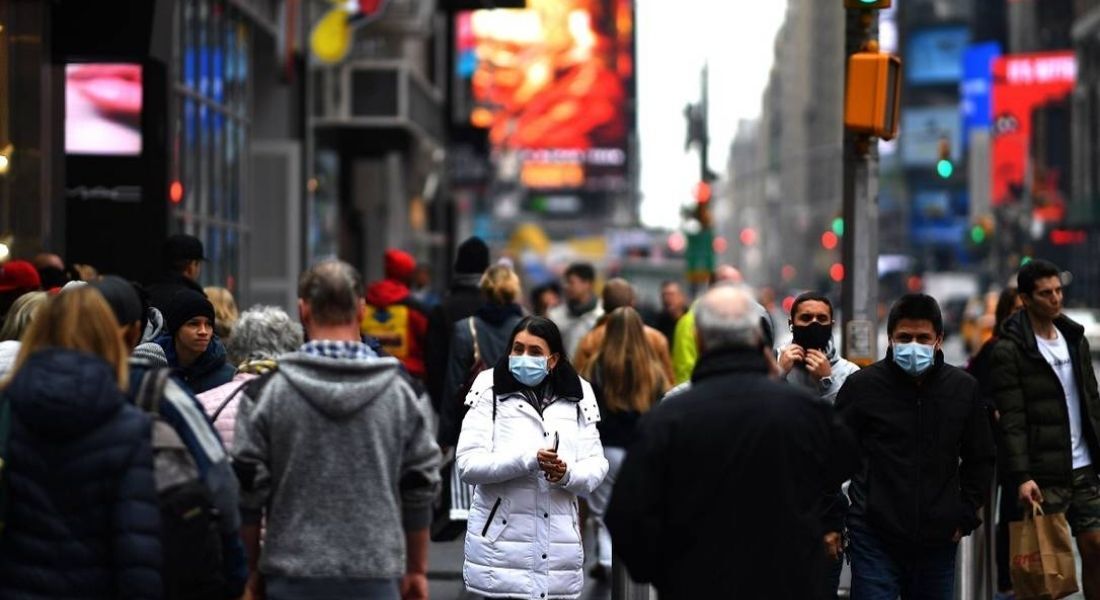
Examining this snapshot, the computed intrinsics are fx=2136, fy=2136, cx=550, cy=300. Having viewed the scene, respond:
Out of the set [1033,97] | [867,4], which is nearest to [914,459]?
[867,4]

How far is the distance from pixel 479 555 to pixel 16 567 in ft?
10.5

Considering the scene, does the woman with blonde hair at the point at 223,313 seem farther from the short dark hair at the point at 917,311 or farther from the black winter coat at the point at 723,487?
the black winter coat at the point at 723,487

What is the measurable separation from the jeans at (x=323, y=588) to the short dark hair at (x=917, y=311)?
122 inches

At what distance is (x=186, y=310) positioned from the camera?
9227 millimetres

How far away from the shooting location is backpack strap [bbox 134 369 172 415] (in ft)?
21.3

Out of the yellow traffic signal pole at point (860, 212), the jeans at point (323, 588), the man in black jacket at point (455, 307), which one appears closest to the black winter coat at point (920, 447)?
the jeans at point (323, 588)

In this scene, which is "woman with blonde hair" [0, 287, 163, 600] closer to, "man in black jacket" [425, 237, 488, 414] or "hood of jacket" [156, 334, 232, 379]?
"hood of jacket" [156, 334, 232, 379]

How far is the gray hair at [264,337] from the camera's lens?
375 inches

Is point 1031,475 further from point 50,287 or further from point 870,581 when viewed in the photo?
point 50,287

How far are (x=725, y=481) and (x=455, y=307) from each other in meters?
8.78

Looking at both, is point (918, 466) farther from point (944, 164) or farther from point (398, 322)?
point (944, 164)

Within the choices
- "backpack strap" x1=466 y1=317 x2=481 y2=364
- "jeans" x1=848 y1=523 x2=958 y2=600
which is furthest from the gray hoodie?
"backpack strap" x1=466 y1=317 x2=481 y2=364

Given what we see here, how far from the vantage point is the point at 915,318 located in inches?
355

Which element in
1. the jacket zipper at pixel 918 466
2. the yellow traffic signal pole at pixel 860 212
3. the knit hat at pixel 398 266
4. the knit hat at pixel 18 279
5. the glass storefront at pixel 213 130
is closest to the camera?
the jacket zipper at pixel 918 466
